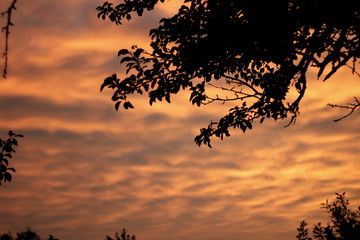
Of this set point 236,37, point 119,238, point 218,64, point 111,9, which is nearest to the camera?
point 119,238

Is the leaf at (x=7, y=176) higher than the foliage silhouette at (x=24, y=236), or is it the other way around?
the leaf at (x=7, y=176)

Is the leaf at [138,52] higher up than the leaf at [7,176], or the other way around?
the leaf at [138,52]

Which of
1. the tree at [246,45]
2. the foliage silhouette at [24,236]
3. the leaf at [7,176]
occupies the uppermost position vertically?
the tree at [246,45]

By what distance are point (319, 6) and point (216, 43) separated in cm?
243

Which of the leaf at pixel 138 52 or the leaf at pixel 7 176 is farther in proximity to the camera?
the leaf at pixel 138 52

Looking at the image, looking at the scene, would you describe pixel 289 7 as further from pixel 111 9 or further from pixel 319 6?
pixel 111 9

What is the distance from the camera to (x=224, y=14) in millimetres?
10039

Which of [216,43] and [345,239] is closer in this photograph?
[345,239]

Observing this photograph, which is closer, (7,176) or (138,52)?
(7,176)

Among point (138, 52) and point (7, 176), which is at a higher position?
point (138, 52)

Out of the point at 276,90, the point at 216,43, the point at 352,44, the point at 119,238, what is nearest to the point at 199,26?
the point at 216,43

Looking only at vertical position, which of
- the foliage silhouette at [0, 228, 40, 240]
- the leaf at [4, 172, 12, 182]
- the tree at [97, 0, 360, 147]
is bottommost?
the foliage silhouette at [0, 228, 40, 240]

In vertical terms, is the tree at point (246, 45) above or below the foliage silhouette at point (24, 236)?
above

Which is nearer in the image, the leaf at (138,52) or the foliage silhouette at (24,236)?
the foliage silhouette at (24,236)
